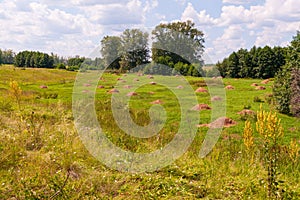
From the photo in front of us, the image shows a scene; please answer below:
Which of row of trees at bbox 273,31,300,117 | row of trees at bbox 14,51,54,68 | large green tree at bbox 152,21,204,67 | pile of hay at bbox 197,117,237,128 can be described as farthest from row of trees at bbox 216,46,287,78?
row of trees at bbox 14,51,54,68

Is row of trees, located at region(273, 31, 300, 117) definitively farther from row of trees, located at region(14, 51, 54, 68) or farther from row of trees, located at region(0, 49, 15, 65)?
row of trees, located at region(0, 49, 15, 65)

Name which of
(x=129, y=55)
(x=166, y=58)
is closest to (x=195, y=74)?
(x=166, y=58)

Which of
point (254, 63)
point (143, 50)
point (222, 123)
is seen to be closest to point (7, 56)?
point (254, 63)

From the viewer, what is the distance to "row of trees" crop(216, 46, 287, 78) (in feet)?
158

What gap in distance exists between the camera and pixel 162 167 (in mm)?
6457

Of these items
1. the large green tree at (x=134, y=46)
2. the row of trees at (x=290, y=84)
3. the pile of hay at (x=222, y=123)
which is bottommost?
the pile of hay at (x=222, y=123)

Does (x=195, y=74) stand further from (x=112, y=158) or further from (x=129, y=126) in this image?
(x=112, y=158)

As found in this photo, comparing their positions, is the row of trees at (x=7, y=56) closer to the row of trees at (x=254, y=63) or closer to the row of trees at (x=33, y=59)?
the row of trees at (x=33, y=59)

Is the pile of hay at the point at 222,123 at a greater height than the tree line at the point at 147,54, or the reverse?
the tree line at the point at 147,54

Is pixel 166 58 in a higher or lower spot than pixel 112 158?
higher

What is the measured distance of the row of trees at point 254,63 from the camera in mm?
48219

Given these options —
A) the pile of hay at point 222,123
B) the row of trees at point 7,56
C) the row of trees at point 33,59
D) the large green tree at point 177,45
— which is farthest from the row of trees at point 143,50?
the row of trees at point 7,56

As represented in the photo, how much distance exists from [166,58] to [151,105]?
14.8 metres

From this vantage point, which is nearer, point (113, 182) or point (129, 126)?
point (113, 182)
